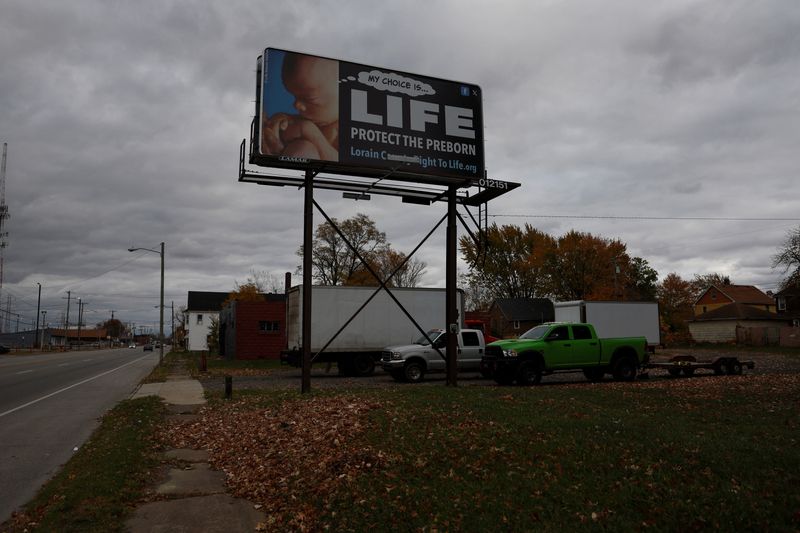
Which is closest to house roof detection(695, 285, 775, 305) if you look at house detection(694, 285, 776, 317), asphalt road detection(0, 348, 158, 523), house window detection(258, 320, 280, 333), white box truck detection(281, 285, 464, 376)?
house detection(694, 285, 776, 317)

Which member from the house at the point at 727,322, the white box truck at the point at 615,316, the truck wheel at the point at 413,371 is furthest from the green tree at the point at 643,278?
the truck wheel at the point at 413,371

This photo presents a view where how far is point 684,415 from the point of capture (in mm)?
10078

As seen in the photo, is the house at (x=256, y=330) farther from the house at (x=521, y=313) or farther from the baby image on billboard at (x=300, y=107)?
the house at (x=521, y=313)

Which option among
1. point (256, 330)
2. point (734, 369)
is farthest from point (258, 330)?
point (734, 369)

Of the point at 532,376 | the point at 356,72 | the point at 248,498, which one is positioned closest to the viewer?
the point at 248,498

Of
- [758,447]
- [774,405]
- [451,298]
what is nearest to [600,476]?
[758,447]

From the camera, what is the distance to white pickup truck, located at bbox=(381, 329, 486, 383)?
20.6 metres

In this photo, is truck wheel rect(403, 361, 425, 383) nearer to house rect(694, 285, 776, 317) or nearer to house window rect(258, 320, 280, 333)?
house window rect(258, 320, 280, 333)

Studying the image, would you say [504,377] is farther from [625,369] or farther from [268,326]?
[268,326]

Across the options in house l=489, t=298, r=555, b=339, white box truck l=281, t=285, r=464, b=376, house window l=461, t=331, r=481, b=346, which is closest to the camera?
house window l=461, t=331, r=481, b=346

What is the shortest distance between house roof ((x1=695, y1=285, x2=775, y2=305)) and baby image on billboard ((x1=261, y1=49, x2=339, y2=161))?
261ft

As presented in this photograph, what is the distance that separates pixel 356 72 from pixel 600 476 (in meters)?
12.5

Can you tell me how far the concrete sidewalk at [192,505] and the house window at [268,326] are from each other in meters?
34.8

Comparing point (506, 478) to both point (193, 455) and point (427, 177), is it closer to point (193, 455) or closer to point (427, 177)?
point (193, 455)
